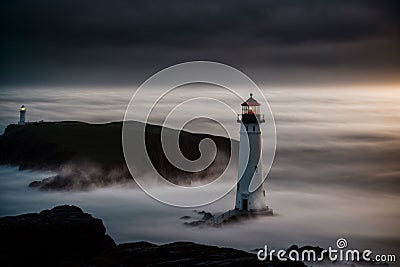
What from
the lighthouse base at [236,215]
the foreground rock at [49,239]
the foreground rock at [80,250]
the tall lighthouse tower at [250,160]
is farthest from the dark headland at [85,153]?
the foreground rock at [80,250]

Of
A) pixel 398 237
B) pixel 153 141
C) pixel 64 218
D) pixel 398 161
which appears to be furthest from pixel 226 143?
pixel 64 218

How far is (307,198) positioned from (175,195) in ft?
36.7

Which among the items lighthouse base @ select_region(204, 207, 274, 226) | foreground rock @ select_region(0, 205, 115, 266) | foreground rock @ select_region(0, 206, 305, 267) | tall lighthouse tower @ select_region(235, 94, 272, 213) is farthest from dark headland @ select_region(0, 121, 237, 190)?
foreground rock @ select_region(0, 206, 305, 267)

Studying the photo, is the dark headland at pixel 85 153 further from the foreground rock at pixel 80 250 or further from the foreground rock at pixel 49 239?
the foreground rock at pixel 80 250

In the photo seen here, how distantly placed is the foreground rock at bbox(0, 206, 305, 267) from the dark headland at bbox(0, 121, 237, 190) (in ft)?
90.3

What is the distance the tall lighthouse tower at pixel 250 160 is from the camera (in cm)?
3428

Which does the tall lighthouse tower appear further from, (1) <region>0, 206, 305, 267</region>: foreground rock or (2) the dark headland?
(2) the dark headland

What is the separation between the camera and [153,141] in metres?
57.6

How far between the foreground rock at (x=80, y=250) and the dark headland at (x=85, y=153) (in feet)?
90.3

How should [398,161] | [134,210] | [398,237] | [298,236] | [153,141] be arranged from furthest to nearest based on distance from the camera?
[398,161]
[153,141]
[134,210]
[398,237]
[298,236]

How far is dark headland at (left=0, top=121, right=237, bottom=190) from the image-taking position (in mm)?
50719

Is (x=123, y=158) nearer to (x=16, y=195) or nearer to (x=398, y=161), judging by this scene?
(x=16, y=195)

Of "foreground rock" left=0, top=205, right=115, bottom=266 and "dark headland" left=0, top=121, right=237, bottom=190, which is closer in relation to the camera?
"foreground rock" left=0, top=205, right=115, bottom=266

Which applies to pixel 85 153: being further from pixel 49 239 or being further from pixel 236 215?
pixel 49 239
